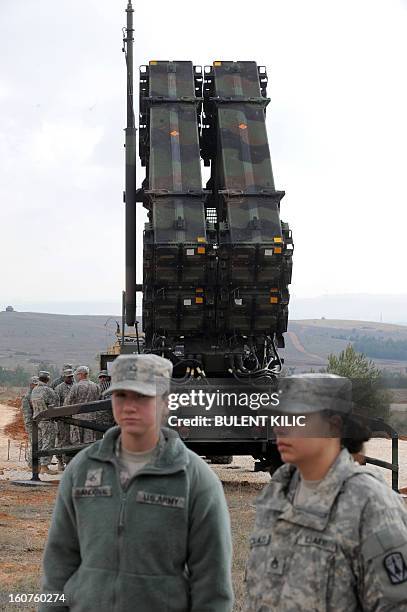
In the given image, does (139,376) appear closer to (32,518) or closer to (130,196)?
(32,518)

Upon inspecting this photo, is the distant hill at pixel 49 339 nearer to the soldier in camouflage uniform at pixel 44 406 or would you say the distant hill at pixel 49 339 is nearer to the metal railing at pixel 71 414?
the soldier in camouflage uniform at pixel 44 406

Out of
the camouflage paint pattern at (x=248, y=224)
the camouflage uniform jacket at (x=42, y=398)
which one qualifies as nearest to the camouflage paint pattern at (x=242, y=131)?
the camouflage paint pattern at (x=248, y=224)

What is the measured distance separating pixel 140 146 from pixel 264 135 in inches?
69.8

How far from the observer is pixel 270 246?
12.0 meters

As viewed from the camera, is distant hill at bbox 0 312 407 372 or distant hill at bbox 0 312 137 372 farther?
distant hill at bbox 0 312 137 372

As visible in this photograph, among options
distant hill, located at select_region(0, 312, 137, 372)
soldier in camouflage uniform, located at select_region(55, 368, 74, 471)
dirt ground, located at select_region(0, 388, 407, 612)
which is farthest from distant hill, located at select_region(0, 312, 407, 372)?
soldier in camouflage uniform, located at select_region(55, 368, 74, 471)

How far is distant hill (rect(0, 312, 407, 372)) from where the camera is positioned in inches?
4469

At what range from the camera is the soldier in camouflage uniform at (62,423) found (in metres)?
15.3

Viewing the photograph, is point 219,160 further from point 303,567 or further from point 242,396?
point 303,567

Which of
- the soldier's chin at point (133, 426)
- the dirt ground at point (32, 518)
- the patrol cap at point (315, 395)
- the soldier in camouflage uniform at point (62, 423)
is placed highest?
the patrol cap at point (315, 395)

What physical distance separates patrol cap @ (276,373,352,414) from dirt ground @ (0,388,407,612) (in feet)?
6.92

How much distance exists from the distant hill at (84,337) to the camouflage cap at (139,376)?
94.5 m

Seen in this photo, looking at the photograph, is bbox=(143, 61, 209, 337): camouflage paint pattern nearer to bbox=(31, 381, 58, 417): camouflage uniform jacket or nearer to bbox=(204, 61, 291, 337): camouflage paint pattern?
bbox=(204, 61, 291, 337): camouflage paint pattern

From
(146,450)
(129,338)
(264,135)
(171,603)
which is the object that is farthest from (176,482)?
(129,338)
